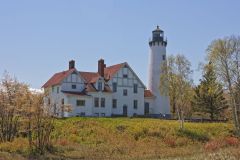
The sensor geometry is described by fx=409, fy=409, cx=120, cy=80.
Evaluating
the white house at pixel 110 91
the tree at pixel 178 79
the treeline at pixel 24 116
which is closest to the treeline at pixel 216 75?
the tree at pixel 178 79

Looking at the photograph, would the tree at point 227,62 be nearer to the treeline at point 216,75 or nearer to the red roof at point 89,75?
the treeline at point 216,75

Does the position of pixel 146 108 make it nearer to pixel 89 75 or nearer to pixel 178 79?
pixel 89 75

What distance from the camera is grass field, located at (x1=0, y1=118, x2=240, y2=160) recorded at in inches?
1022

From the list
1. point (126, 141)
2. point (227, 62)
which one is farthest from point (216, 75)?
point (126, 141)

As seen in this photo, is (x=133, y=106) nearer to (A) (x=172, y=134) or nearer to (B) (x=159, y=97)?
(B) (x=159, y=97)

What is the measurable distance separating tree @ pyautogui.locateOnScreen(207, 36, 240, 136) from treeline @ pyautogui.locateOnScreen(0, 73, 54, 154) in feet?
70.5

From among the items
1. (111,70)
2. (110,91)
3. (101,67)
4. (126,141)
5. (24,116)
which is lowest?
(126,141)

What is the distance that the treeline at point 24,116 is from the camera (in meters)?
27.8

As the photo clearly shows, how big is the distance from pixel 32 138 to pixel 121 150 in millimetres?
6595

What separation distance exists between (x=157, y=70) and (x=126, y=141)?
1243 inches

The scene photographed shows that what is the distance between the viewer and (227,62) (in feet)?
144

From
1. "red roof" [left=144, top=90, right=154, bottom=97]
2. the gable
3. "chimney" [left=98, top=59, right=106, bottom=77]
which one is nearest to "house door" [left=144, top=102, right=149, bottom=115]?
"red roof" [left=144, top=90, right=154, bottom=97]

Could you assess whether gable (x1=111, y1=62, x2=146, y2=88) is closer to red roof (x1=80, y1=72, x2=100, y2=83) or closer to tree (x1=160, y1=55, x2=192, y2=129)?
red roof (x1=80, y1=72, x2=100, y2=83)

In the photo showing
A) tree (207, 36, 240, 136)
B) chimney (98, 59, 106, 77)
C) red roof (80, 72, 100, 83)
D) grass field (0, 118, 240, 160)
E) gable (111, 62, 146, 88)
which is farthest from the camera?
gable (111, 62, 146, 88)
